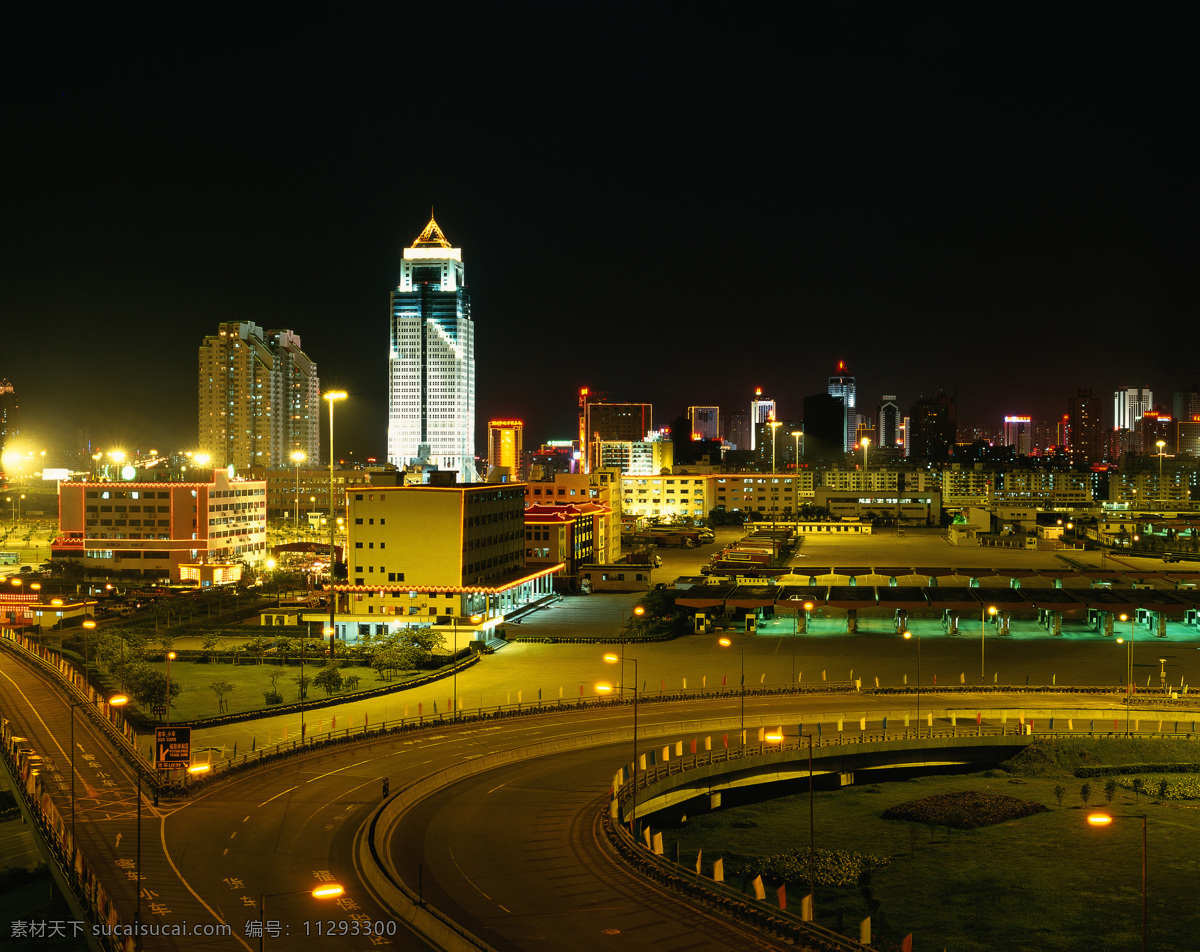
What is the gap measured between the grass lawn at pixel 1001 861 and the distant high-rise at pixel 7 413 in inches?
6561

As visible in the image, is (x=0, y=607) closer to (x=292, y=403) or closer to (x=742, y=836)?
(x=742, y=836)

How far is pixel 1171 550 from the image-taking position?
7256 centimetres

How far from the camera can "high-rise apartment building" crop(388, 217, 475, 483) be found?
378 ft

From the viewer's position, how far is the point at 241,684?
31.2 meters

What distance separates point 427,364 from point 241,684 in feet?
283

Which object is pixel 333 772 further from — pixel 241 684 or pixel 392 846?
pixel 241 684

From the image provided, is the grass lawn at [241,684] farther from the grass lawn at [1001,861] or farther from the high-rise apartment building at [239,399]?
the high-rise apartment building at [239,399]

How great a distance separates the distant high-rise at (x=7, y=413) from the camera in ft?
527

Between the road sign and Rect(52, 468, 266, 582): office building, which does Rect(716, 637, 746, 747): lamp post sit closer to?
the road sign

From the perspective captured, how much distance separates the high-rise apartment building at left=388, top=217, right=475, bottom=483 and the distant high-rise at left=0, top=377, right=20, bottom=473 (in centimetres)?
8066

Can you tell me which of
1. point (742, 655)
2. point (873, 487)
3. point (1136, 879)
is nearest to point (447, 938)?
point (1136, 879)

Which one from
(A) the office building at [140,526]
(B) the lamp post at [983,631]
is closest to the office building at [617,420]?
(A) the office building at [140,526]

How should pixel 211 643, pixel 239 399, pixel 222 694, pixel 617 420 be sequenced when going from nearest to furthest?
pixel 222 694 → pixel 211 643 → pixel 239 399 → pixel 617 420

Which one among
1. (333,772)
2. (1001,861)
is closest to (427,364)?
(333,772)
